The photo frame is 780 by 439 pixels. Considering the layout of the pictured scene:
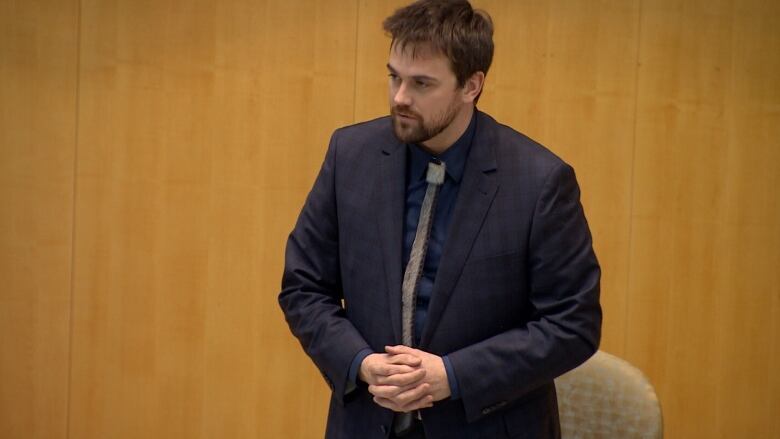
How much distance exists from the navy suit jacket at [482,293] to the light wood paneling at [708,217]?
1.90 metres

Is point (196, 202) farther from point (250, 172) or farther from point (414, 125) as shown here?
point (414, 125)

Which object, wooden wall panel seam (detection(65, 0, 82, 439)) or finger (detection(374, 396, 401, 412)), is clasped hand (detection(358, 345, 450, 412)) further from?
wooden wall panel seam (detection(65, 0, 82, 439))

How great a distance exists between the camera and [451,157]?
2244 millimetres

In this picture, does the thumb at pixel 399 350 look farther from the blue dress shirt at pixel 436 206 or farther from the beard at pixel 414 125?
the beard at pixel 414 125

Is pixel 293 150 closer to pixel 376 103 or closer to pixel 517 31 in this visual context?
pixel 376 103

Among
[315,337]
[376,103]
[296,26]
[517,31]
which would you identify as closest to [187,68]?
[296,26]

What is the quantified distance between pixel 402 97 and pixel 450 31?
172mm

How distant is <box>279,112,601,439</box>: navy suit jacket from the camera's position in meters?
2.13

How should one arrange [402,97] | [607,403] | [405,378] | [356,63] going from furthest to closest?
1. [356,63]
2. [607,403]
3. [402,97]
4. [405,378]

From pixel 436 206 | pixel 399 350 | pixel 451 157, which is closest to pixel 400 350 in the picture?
pixel 399 350

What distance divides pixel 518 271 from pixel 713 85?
2.22 meters

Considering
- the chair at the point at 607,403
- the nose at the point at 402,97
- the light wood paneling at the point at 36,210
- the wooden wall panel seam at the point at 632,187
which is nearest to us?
the nose at the point at 402,97

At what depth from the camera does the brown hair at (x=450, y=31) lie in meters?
2.13

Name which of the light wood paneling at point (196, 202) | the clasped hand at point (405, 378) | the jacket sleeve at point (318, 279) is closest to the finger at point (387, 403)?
the clasped hand at point (405, 378)
